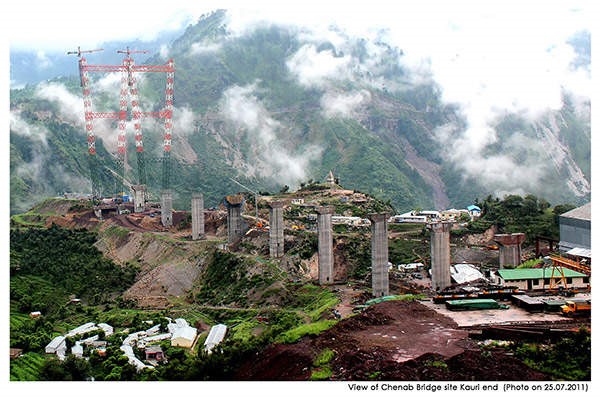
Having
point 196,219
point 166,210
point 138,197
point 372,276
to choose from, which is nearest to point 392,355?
point 372,276

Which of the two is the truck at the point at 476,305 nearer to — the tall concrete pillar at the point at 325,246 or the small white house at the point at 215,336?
the small white house at the point at 215,336

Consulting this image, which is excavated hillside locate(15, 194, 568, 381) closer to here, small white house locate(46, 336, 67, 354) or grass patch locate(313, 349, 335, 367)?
grass patch locate(313, 349, 335, 367)

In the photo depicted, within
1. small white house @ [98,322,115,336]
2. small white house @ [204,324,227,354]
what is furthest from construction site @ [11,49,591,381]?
small white house @ [98,322,115,336]

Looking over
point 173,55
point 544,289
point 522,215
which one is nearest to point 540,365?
point 544,289

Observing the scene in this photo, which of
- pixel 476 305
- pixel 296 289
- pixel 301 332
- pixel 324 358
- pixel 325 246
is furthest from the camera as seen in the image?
pixel 325 246

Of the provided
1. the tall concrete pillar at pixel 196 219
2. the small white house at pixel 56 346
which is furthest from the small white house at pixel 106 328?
the tall concrete pillar at pixel 196 219

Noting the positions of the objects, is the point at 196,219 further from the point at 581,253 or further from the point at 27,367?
the point at 581,253
